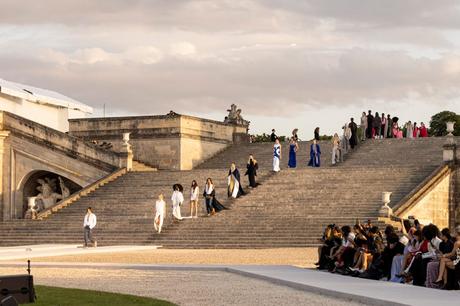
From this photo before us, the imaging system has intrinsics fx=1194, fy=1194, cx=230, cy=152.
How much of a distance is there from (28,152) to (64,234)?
32.0ft

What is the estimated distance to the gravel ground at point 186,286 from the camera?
60.3 feet

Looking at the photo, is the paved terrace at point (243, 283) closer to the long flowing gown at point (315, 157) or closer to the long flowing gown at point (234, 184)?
the long flowing gown at point (234, 184)

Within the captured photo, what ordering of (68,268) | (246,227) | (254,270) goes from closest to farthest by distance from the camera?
(254,270) < (68,268) < (246,227)

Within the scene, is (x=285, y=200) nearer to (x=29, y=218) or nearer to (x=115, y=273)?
(x=29, y=218)

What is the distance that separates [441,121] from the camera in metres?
85.2

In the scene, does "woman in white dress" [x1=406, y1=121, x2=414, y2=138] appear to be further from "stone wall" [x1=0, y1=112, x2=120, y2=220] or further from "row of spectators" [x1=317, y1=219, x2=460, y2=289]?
"row of spectators" [x1=317, y1=219, x2=460, y2=289]

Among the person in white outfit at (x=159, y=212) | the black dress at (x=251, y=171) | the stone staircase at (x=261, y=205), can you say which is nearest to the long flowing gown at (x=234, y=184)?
the stone staircase at (x=261, y=205)

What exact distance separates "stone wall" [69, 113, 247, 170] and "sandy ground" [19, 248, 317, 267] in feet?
58.6

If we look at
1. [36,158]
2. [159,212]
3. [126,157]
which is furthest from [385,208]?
[36,158]

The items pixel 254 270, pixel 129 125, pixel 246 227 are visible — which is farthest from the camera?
pixel 129 125

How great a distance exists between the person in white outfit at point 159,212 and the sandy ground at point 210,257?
2889mm

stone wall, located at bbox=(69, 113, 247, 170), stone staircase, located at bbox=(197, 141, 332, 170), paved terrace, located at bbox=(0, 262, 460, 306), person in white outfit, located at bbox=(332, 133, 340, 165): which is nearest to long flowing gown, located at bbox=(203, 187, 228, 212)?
person in white outfit, located at bbox=(332, 133, 340, 165)

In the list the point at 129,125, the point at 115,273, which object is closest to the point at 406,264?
the point at 115,273

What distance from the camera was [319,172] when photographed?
42.7 m
